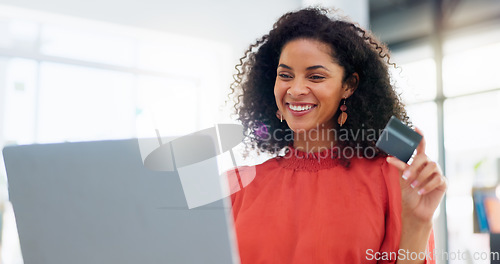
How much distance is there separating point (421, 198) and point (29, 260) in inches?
30.0

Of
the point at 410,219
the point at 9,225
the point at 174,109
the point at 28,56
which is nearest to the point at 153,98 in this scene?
the point at 174,109

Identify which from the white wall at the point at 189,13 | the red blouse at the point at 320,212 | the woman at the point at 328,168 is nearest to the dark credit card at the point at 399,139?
the woman at the point at 328,168

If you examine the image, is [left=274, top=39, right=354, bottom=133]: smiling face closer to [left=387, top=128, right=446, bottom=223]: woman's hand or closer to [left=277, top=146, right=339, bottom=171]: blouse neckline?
[left=277, top=146, right=339, bottom=171]: blouse neckline

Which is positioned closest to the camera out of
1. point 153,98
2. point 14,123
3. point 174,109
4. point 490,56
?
point 490,56

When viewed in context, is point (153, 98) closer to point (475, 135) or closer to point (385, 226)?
point (475, 135)

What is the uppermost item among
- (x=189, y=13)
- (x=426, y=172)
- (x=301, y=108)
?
(x=189, y=13)

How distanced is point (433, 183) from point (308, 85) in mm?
437

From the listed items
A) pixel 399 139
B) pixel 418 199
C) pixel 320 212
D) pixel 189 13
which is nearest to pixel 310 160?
pixel 320 212

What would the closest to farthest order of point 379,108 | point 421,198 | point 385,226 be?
point 421,198 → point 385,226 → point 379,108

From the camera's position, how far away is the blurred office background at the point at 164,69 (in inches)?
157

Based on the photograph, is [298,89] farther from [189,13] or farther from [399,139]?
[189,13]

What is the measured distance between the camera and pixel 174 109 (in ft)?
16.7

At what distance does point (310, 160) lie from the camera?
142 centimetres

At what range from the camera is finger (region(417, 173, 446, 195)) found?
0.95 meters
